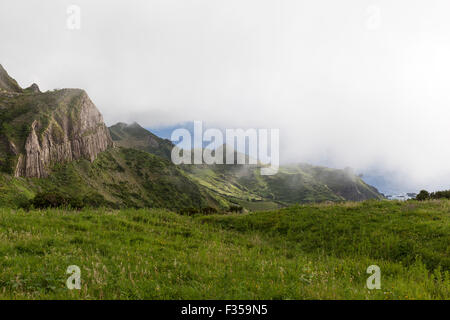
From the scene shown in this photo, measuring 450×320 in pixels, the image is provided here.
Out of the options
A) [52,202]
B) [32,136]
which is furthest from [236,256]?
[32,136]

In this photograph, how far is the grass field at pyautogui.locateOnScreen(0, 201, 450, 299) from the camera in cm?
528

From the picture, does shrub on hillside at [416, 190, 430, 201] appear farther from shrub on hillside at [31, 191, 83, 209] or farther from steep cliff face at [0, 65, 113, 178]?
steep cliff face at [0, 65, 113, 178]

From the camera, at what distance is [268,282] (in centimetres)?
584

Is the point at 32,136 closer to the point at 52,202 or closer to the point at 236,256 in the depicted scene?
the point at 52,202

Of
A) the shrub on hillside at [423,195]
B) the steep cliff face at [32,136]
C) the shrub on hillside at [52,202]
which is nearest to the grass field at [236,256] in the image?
the shrub on hillside at [52,202]

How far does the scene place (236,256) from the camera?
9.04m

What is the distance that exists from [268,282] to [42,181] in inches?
7280

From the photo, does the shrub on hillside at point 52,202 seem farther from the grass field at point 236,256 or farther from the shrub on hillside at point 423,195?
the shrub on hillside at point 423,195

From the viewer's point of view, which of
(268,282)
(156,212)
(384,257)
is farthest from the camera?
(156,212)

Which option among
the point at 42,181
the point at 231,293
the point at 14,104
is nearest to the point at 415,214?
the point at 231,293

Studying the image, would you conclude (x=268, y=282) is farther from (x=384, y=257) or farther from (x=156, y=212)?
(x=156, y=212)

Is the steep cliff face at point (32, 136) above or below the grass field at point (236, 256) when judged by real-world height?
above

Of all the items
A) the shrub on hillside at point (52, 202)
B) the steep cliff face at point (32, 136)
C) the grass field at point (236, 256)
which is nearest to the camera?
the grass field at point (236, 256)

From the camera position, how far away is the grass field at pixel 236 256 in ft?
17.3
